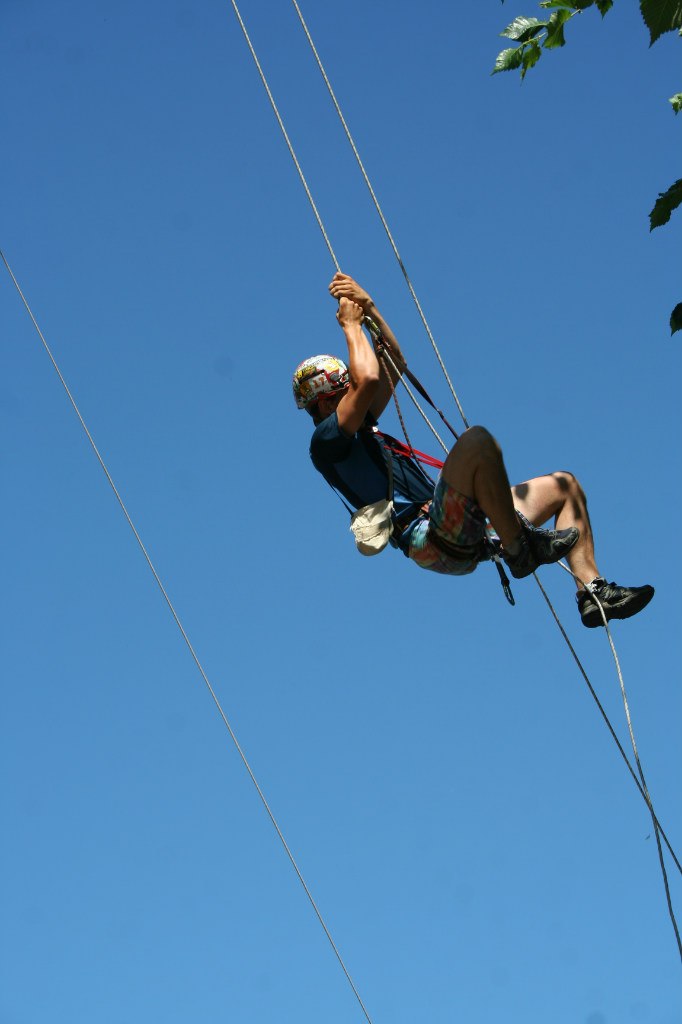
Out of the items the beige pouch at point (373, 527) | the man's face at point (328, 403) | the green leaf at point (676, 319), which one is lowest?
the beige pouch at point (373, 527)

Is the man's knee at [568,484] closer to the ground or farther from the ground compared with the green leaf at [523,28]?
closer to the ground

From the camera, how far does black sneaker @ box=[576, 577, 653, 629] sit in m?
5.37

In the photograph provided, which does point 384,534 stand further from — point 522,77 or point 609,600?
point 522,77

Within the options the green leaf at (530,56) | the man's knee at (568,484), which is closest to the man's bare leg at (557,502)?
the man's knee at (568,484)

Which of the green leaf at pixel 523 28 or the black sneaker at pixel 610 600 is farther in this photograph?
the green leaf at pixel 523 28

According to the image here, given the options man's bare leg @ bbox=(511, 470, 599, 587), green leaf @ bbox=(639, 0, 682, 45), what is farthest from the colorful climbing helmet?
green leaf @ bbox=(639, 0, 682, 45)

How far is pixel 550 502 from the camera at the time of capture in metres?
5.64

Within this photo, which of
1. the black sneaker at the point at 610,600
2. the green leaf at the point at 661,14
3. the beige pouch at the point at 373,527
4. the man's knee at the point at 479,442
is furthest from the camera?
the beige pouch at the point at 373,527

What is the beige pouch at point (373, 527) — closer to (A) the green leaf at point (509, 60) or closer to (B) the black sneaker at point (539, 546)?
(B) the black sneaker at point (539, 546)

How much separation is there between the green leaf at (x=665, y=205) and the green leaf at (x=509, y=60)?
31.6 inches

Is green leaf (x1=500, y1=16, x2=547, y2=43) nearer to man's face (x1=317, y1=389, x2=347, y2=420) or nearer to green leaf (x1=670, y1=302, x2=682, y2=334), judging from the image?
green leaf (x1=670, y1=302, x2=682, y2=334)

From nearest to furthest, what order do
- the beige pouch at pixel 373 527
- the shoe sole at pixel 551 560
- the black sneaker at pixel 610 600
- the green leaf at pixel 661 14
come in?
1. the green leaf at pixel 661 14
2. the black sneaker at pixel 610 600
3. the shoe sole at pixel 551 560
4. the beige pouch at pixel 373 527

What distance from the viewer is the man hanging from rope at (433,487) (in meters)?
5.32

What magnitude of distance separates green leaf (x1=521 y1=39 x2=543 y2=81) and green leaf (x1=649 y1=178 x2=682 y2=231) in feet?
2.40
